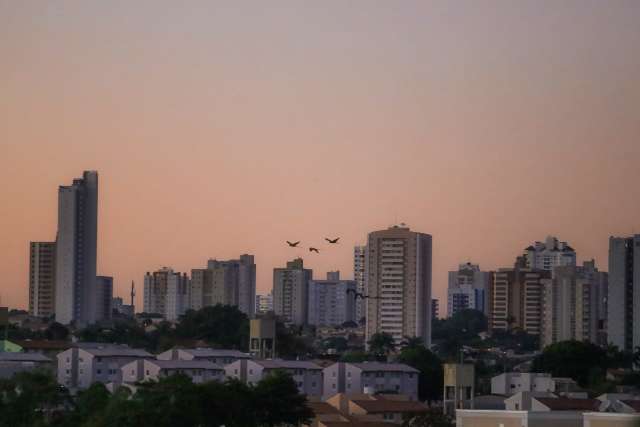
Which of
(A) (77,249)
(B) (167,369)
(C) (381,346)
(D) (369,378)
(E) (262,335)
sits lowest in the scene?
(D) (369,378)

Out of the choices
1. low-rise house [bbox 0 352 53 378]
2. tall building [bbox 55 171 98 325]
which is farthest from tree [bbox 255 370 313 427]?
tall building [bbox 55 171 98 325]

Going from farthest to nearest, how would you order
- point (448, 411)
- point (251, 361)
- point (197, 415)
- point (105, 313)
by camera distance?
point (105, 313)
point (251, 361)
point (448, 411)
point (197, 415)

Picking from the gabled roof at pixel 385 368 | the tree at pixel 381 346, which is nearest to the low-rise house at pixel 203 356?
the gabled roof at pixel 385 368

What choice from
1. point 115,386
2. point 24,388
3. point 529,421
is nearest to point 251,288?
point 115,386

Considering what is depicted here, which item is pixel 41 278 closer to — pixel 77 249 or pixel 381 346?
pixel 77 249

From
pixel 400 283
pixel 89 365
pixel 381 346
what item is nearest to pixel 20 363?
pixel 89 365

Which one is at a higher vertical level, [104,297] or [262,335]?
[104,297]

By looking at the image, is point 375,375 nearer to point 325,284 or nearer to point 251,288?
point 251,288
